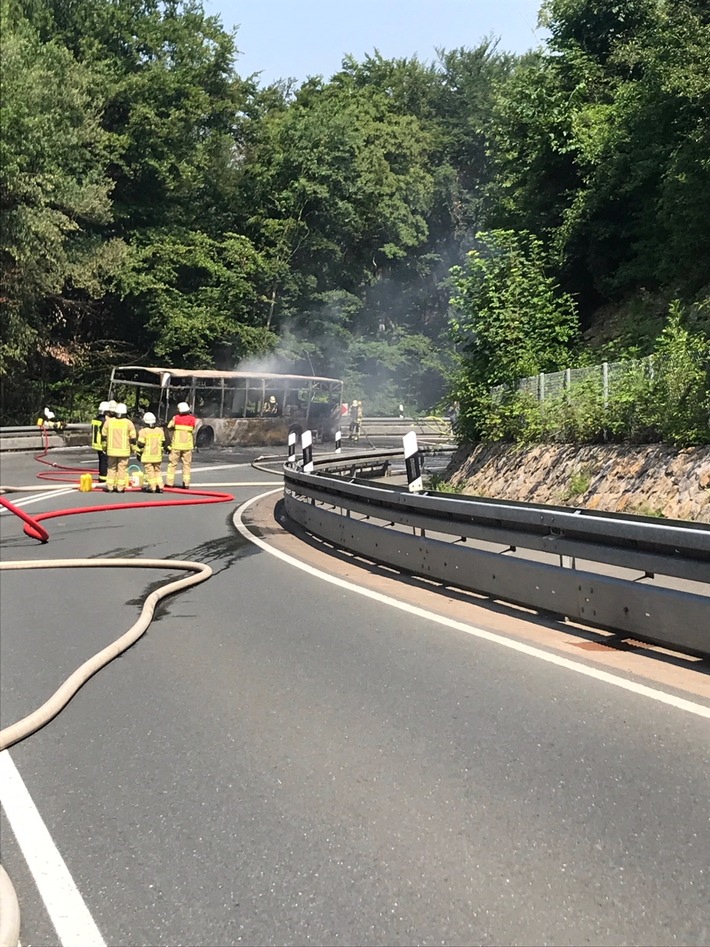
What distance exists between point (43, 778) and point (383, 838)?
178cm

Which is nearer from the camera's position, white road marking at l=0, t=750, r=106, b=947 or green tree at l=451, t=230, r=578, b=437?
white road marking at l=0, t=750, r=106, b=947

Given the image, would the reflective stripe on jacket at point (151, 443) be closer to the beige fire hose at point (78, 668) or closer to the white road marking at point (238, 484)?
the white road marking at point (238, 484)

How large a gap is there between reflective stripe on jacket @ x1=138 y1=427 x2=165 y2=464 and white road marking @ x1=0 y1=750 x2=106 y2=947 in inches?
592

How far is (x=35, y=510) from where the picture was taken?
1783 centimetres

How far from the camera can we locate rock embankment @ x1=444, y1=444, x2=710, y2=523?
42.7ft

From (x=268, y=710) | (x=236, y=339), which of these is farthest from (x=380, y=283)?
(x=268, y=710)

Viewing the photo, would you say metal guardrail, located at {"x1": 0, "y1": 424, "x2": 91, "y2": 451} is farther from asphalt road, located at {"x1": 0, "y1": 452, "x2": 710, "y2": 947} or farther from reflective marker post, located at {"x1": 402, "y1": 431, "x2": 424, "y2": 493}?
asphalt road, located at {"x1": 0, "y1": 452, "x2": 710, "y2": 947}

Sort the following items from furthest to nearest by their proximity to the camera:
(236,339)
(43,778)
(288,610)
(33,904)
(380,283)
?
(380,283), (236,339), (288,610), (43,778), (33,904)

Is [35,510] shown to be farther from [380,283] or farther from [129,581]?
[380,283]

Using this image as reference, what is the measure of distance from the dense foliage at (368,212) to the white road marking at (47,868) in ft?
34.9

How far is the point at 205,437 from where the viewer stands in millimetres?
37188

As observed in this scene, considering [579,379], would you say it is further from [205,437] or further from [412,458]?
[205,437]

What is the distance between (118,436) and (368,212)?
4526 cm

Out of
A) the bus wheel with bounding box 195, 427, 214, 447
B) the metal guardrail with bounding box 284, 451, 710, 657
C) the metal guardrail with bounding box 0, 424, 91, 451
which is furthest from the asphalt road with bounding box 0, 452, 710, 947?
the bus wheel with bounding box 195, 427, 214, 447
